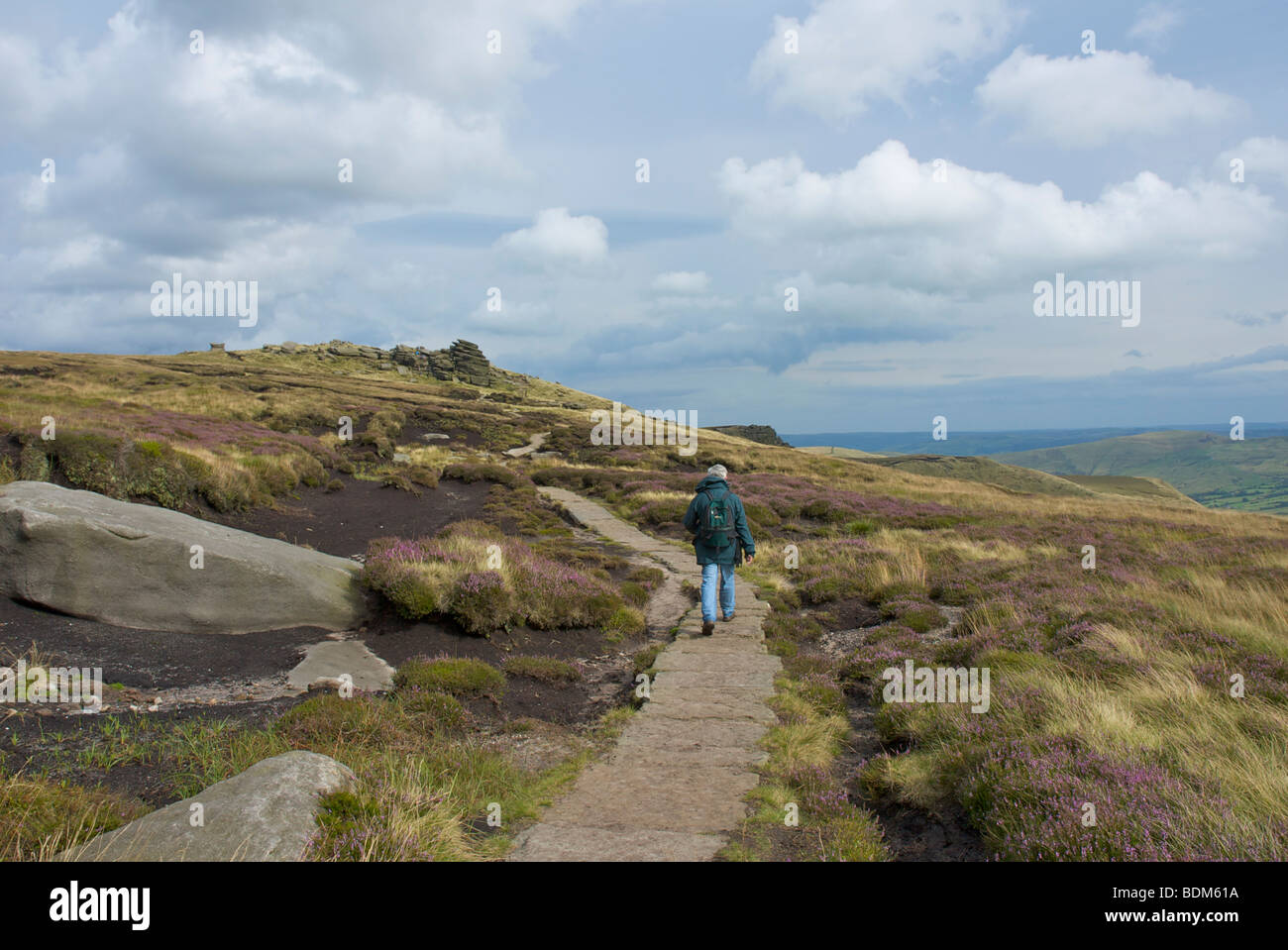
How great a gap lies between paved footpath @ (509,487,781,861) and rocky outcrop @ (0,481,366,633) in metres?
5.65

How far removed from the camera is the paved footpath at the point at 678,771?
16.1ft

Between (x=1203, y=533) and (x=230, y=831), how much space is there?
28266 mm

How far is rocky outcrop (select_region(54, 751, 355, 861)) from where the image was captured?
3.86 metres

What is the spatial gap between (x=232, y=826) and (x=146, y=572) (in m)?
6.94

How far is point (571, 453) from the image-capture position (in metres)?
47.3

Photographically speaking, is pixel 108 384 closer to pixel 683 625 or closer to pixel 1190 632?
pixel 683 625

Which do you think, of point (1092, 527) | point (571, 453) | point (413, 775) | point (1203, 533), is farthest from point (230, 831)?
point (571, 453)

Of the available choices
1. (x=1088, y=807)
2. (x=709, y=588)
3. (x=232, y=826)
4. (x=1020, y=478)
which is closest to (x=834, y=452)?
(x=1020, y=478)

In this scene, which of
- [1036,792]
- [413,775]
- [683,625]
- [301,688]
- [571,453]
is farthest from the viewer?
[571,453]

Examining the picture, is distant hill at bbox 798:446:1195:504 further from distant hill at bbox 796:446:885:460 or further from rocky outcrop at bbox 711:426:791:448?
rocky outcrop at bbox 711:426:791:448

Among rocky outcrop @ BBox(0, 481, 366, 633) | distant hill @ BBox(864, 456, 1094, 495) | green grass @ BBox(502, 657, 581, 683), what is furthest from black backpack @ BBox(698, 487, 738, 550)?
distant hill @ BBox(864, 456, 1094, 495)

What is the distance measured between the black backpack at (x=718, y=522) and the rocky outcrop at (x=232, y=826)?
279 inches

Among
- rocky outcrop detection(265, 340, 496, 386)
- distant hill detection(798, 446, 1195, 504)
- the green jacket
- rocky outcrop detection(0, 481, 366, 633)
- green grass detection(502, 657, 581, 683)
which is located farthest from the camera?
rocky outcrop detection(265, 340, 496, 386)

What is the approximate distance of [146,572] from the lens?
923 cm
